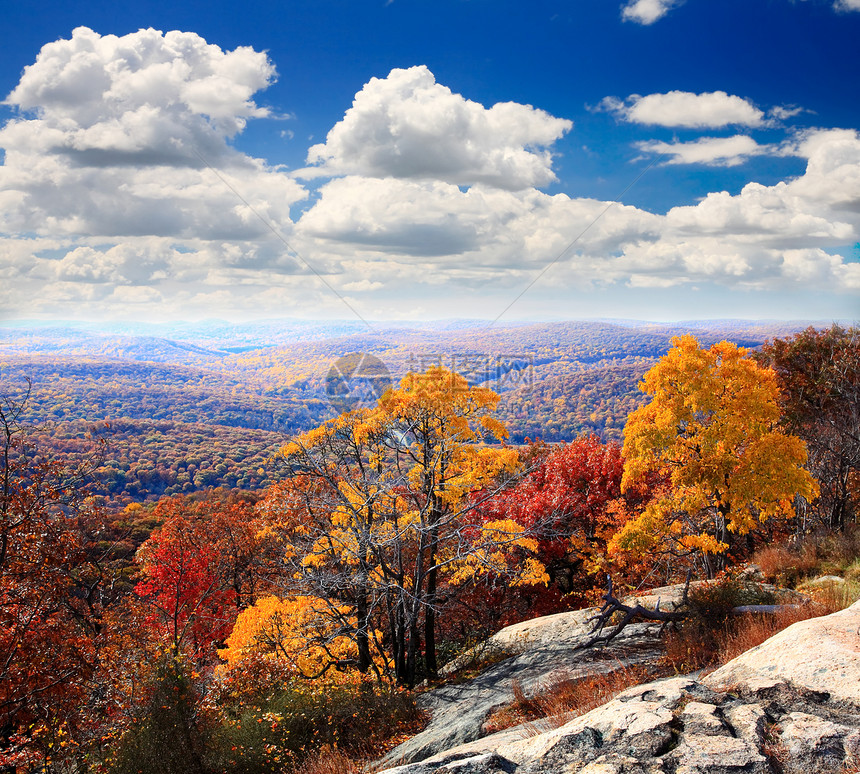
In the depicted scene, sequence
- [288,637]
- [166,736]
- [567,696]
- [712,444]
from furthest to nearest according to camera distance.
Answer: [288,637] < [712,444] < [166,736] < [567,696]

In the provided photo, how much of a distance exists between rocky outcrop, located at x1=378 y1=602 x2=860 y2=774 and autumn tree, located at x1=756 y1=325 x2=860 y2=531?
15897 millimetres

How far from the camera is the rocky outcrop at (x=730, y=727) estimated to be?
15.1 feet

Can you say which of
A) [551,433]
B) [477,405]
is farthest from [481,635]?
[551,433]

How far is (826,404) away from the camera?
20.9 meters

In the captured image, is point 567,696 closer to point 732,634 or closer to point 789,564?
point 732,634

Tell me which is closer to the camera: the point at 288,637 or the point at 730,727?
the point at 730,727

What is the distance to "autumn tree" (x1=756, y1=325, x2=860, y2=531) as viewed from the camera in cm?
1920

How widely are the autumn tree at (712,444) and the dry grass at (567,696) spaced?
572 cm

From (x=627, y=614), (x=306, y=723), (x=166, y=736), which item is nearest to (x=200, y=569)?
(x=306, y=723)

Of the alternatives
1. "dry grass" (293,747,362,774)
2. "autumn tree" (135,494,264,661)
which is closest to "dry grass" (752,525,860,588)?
"dry grass" (293,747,362,774)

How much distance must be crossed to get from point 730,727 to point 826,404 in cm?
2122

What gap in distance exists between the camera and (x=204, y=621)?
27.2 metres

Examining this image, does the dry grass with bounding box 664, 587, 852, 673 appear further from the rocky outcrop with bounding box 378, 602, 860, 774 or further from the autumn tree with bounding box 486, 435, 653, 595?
the autumn tree with bounding box 486, 435, 653, 595

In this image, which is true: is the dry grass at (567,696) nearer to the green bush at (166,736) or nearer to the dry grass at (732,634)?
the dry grass at (732,634)
